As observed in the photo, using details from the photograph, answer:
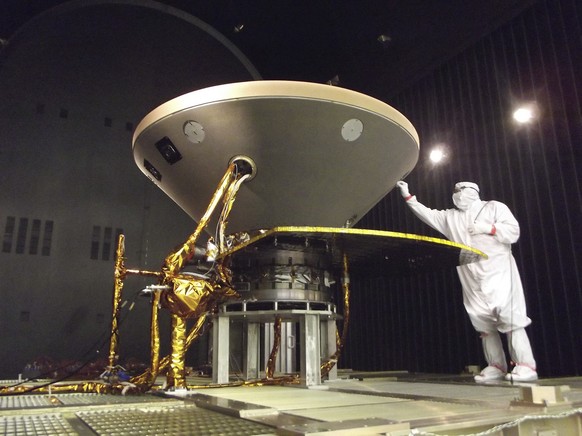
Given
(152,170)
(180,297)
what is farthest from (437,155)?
(180,297)

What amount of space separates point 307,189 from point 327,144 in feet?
1.02

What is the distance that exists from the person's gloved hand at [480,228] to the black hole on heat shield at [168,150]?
1972 millimetres

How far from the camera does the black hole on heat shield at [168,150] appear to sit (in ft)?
8.38

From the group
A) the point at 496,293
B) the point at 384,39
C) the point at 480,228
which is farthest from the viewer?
the point at 384,39

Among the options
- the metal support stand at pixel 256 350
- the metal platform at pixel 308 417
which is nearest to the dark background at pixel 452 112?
the metal support stand at pixel 256 350

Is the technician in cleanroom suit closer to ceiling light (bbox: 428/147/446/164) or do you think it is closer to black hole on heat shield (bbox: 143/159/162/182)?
ceiling light (bbox: 428/147/446/164)

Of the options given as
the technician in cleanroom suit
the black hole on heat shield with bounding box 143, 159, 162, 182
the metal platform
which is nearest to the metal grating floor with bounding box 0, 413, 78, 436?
the metal platform

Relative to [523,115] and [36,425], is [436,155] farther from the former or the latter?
[36,425]

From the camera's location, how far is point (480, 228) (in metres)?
3.04

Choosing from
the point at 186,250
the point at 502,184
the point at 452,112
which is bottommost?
the point at 186,250

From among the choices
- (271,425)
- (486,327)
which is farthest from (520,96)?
(271,425)

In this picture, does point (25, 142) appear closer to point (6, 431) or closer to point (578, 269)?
point (6, 431)

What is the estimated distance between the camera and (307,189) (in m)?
2.60

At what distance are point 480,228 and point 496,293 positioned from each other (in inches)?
17.1
